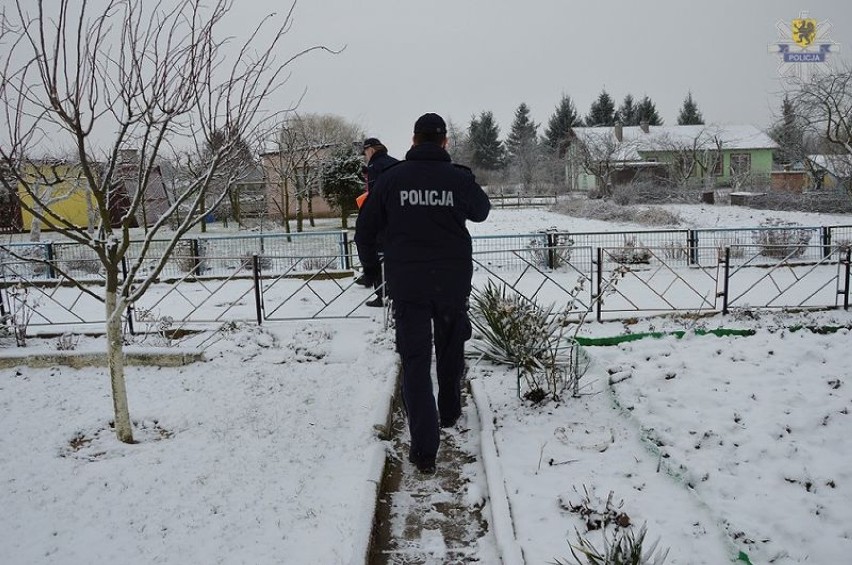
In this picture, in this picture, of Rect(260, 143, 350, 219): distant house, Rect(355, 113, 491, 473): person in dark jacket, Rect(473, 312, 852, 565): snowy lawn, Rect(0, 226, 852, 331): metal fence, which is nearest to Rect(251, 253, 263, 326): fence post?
Rect(0, 226, 852, 331): metal fence

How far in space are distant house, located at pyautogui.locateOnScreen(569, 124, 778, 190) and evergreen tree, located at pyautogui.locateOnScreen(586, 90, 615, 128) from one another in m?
10.3

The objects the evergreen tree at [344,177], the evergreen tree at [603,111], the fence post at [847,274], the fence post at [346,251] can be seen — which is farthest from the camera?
the evergreen tree at [603,111]

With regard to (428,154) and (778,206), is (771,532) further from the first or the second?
(778,206)

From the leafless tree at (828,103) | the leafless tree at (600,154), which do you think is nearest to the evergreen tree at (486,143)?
the leafless tree at (600,154)

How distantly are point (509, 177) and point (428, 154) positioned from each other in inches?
2030

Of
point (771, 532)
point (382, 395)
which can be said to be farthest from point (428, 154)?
point (771, 532)

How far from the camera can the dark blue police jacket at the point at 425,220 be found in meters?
3.45

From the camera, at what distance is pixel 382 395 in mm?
4379

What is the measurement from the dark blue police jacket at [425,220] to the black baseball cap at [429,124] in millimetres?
91

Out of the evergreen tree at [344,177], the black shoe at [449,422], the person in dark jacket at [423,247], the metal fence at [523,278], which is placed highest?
the evergreen tree at [344,177]

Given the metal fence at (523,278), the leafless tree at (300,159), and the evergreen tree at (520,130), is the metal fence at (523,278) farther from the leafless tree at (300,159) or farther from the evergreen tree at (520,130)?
the evergreen tree at (520,130)

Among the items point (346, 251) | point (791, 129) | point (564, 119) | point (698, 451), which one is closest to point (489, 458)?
point (698, 451)

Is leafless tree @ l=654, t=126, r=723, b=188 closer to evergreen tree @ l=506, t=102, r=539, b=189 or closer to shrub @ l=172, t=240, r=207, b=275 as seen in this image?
evergreen tree @ l=506, t=102, r=539, b=189

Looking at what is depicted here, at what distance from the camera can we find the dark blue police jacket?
345cm
